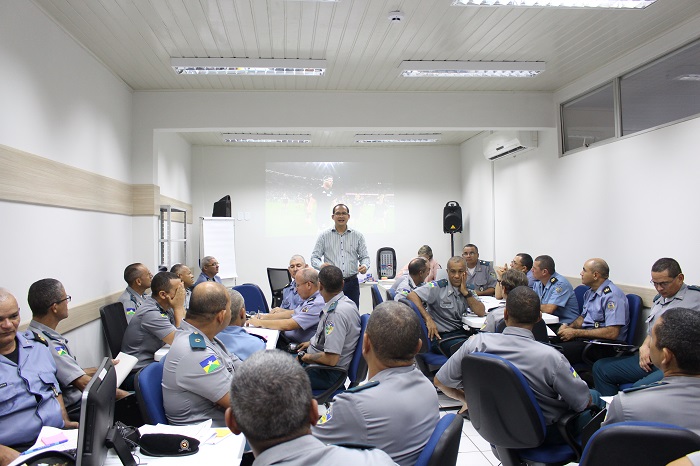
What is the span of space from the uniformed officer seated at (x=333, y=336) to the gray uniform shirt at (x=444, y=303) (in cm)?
110

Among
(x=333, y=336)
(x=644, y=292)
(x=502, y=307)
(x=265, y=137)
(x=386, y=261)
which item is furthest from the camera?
(x=386, y=261)

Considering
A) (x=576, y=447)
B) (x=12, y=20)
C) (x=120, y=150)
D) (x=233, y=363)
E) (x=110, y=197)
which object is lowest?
(x=576, y=447)

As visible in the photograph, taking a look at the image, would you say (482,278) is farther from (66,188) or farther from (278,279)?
(66,188)

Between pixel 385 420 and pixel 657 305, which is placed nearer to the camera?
pixel 385 420

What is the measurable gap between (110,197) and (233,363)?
3344 millimetres

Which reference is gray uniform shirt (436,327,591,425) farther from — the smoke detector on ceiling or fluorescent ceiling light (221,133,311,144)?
fluorescent ceiling light (221,133,311,144)

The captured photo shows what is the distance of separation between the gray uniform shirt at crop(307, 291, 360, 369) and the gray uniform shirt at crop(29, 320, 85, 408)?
149 cm

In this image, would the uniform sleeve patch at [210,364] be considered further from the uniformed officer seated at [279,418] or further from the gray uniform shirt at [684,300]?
the gray uniform shirt at [684,300]

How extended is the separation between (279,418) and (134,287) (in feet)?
12.7

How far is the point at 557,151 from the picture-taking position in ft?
20.7

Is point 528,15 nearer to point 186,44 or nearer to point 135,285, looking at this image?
point 186,44

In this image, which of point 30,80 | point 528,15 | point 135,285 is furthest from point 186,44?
point 528,15

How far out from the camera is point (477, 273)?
6.71m

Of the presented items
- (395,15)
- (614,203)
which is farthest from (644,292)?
(395,15)
